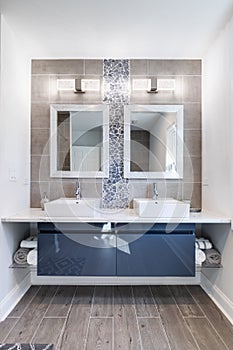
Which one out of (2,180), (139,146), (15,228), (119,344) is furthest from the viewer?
(139,146)

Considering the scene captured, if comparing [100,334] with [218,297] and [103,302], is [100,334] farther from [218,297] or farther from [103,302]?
[218,297]

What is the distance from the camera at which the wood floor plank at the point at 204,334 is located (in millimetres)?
2016

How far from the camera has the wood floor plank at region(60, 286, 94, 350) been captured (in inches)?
80.4

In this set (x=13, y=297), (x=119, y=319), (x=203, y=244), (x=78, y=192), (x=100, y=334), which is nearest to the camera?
(x=100, y=334)

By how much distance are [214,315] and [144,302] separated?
2.03 feet

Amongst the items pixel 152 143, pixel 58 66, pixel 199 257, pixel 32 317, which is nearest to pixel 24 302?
pixel 32 317

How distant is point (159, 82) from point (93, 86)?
28.3 inches

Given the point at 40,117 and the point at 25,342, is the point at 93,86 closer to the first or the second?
the point at 40,117

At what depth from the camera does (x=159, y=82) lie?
3180mm

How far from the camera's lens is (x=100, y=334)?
2.16 metres

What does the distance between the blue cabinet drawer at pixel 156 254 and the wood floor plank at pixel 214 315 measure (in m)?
0.36

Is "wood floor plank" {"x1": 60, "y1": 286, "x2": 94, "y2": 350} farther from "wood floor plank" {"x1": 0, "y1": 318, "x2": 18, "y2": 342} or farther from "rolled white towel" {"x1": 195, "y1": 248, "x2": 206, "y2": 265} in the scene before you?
"rolled white towel" {"x1": 195, "y1": 248, "x2": 206, "y2": 265}

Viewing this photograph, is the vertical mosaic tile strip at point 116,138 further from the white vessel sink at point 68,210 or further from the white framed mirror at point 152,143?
the white vessel sink at point 68,210

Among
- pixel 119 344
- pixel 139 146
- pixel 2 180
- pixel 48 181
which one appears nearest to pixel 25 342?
pixel 119 344
